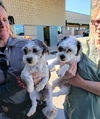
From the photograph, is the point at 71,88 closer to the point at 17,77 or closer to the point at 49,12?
the point at 17,77

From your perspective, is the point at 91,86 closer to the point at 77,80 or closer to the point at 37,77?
the point at 77,80

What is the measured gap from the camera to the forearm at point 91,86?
5.09ft

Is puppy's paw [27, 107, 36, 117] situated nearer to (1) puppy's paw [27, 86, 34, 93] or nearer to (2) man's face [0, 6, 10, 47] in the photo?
(1) puppy's paw [27, 86, 34, 93]

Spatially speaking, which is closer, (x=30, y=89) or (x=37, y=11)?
(x=30, y=89)

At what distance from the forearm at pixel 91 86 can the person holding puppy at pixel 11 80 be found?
0.35m

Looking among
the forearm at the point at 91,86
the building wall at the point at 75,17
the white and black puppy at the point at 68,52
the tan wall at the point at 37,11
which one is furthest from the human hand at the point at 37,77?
the building wall at the point at 75,17

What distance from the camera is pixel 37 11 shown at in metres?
12.0

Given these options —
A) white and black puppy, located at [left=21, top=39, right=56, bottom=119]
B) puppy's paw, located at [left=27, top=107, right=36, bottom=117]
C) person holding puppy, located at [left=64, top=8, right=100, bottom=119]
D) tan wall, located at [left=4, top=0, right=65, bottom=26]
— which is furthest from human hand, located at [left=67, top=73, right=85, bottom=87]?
tan wall, located at [left=4, top=0, right=65, bottom=26]

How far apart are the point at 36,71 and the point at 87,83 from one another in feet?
1.19

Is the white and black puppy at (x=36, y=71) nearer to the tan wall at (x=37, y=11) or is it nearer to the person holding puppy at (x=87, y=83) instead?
the person holding puppy at (x=87, y=83)

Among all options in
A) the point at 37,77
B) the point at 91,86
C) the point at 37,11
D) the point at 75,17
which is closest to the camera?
the point at 91,86

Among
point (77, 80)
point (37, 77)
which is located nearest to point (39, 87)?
point (37, 77)

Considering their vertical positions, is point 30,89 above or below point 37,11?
below

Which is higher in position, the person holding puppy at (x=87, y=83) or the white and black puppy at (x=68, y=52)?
the white and black puppy at (x=68, y=52)
